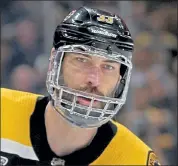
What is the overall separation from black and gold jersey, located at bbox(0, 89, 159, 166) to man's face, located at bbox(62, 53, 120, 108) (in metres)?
0.15

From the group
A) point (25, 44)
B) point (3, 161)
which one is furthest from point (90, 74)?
point (25, 44)

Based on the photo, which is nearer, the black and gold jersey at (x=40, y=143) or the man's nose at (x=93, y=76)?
the man's nose at (x=93, y=76)

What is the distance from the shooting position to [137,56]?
222 centimetres

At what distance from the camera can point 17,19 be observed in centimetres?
201

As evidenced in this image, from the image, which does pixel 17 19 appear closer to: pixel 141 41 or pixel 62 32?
pixel 141 41

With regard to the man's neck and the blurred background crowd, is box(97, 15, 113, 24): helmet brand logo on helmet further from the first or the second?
the blurred background crowd

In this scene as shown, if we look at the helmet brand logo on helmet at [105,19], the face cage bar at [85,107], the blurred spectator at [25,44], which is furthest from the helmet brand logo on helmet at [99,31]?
the blurred spectator at [25,44]

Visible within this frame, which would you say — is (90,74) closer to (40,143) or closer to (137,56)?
(40,143)

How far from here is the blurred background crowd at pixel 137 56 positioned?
1948mm

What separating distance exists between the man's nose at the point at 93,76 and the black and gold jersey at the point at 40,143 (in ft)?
0.65

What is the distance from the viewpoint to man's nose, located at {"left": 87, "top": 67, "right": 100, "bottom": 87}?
1.24 metres

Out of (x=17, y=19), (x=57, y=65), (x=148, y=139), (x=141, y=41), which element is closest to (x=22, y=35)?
(x=17, y=19)

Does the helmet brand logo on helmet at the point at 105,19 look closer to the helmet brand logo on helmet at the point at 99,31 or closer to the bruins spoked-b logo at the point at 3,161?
the helmet brand logo on helmet at the point at 99,31

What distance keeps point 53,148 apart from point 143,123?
0.84 meters
